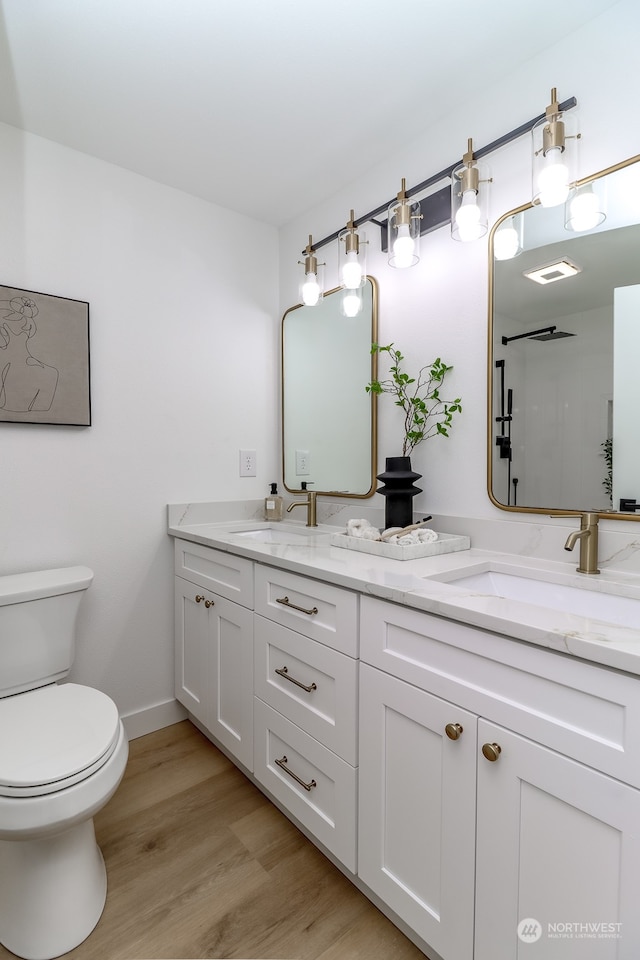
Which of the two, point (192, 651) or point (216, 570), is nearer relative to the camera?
point (216, 570)

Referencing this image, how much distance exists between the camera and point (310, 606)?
4.37ft

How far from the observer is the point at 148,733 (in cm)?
202

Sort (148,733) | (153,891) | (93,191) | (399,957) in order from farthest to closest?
(148,733) → (93,191) → (153,891) → (399,957)

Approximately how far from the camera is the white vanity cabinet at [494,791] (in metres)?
0.74

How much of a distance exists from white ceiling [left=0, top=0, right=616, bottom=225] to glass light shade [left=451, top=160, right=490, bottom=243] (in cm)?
32

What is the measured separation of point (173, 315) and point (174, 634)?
54.3 inches

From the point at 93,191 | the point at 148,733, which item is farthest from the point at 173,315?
the point at 148,733

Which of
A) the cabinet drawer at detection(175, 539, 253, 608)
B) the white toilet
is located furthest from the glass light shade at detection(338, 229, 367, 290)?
the white toilet

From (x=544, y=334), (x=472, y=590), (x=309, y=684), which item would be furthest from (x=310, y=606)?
(x=544, y=334)

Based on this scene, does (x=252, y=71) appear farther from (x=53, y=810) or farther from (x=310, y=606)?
(x=53, y=810)

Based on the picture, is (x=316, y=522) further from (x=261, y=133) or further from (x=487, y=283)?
(x=261, y=133)

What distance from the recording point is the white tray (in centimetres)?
140

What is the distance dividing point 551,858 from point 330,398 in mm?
1668

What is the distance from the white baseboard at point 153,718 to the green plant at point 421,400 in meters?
1.48
